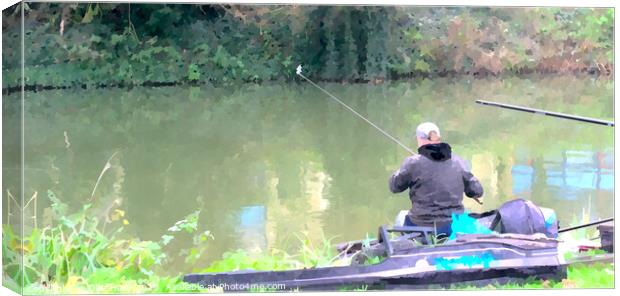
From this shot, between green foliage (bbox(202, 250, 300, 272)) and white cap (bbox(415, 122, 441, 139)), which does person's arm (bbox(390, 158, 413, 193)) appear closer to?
white cap (bbox(415, 122, 441, 139))

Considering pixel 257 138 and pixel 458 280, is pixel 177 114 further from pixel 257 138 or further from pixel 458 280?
pixel 458 280

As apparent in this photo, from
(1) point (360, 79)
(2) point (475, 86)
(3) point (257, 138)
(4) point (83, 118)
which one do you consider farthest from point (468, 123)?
(4) point (83, 118)

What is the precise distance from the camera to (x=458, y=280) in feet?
16.2

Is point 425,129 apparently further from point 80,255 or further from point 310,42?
point 80,255

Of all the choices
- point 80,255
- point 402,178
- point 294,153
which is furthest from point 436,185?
point 80,255

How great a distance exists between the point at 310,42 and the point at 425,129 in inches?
25.8

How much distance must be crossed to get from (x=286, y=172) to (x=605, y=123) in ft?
4.67

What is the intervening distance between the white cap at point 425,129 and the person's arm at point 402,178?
120 millimetres

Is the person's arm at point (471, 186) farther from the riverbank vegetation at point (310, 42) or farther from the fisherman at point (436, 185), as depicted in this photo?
the riverbank vegetation at point (310, 42)

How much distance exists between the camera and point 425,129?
5125 millimetres

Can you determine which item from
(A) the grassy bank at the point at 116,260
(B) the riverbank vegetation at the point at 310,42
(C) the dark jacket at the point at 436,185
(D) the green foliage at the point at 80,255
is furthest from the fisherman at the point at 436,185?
(D) the green foliage at the point at 80,255

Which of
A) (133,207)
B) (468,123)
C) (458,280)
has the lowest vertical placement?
(458,280)

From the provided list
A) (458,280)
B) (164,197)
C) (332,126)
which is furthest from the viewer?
(332,126)

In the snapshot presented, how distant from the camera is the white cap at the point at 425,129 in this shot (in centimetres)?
511
